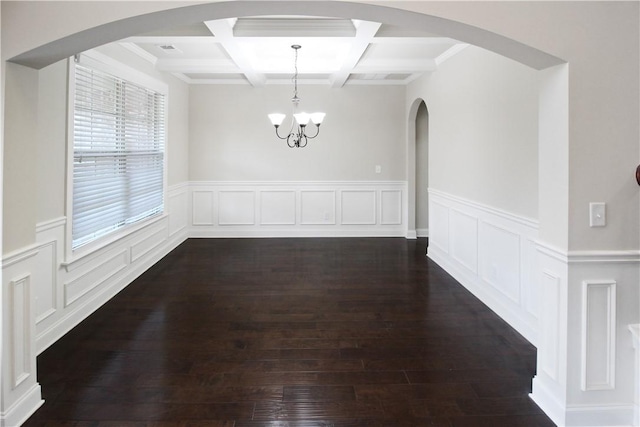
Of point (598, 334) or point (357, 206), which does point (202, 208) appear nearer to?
point (357, 206)

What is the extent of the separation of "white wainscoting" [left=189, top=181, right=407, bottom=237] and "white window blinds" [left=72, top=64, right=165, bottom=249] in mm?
1809

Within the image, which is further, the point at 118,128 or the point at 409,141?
the point at 409,141

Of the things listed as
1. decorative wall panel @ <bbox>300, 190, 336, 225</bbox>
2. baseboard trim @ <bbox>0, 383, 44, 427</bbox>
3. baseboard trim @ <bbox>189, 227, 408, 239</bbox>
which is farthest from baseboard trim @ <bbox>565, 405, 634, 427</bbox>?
decorative wall panel @ <bbox>300, 190, 336, 225</bbox>

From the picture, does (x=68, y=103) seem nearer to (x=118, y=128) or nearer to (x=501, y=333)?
(x=118, y=128)

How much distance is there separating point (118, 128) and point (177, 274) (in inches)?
70.8

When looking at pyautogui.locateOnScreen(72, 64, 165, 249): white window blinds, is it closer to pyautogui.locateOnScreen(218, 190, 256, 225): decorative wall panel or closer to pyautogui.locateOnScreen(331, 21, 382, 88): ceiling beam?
pyautogui.locateOnScreen(218, 190, 256, 225): decorative wall panel

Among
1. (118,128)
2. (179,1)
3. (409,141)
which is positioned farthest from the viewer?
(409,141)

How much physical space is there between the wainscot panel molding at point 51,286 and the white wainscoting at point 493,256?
130 inches

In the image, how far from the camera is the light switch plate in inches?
87.5

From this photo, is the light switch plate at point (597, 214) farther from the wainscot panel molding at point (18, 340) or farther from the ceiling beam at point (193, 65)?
the ceiling beam at point (193, 65)

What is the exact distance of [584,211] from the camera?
2225mm

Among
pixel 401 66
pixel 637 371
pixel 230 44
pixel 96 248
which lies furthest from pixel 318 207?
pixel 637 371

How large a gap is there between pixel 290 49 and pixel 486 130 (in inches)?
96.5

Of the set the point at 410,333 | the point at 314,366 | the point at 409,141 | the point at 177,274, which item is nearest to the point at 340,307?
the point at 410,333
